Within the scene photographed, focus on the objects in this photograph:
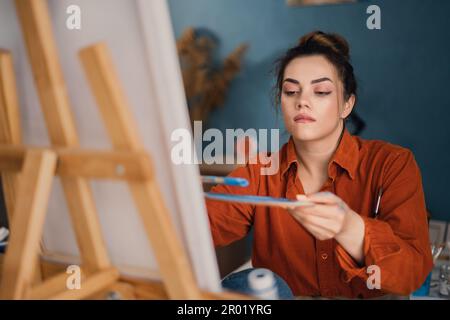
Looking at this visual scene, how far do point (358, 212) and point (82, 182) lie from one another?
0.71 metres

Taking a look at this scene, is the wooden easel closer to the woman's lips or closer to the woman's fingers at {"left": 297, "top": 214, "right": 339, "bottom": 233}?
the woman's fingers at {"left": 297, "top": 214, "right": 339, "bottom": 233}

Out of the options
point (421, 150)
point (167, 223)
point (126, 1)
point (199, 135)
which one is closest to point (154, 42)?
point (126, 1)

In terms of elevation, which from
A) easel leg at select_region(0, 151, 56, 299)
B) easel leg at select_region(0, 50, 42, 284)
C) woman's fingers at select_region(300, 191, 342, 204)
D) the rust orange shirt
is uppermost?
easel leg at select_region(0, 50, 42, 284)

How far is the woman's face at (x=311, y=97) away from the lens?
3.59 feet

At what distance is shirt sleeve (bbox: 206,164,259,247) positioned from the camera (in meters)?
1.15

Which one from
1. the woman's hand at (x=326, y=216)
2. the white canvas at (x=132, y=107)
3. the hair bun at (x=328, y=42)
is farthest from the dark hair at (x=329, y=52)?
the white canvas at (x=132, y=107)

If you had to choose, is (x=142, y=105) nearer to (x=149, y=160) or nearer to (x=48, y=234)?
(x=149, y=160)

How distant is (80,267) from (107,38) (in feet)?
1.14

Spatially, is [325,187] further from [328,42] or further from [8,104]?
[8,104]

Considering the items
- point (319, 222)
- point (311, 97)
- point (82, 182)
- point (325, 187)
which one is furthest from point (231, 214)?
point (82, 182)

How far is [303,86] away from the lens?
1093 millimetres

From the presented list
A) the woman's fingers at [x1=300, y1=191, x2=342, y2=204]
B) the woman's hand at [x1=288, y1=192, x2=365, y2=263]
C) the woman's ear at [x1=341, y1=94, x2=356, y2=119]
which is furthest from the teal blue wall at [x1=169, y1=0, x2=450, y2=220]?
the woman's fingers at [x1=300, y1=191, x2=342, y2=204]

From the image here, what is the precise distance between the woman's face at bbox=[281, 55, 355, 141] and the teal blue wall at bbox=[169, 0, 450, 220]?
71 cm

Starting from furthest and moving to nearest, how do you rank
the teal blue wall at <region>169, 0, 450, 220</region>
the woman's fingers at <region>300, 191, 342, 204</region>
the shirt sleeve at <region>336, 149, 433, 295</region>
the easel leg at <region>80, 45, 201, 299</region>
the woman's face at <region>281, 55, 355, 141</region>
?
the teal blue wall at <region>169, 0, 450, 220</region> < the woman's face at <region>281, 55, 355, 141</region> < the shirt sleeve at <region>336, 149, 433, 295</region> < the woman's fingers at <region>300, 191, 342, 204</region> < the easel leg at <region>80, 45, 201, 299</region>
